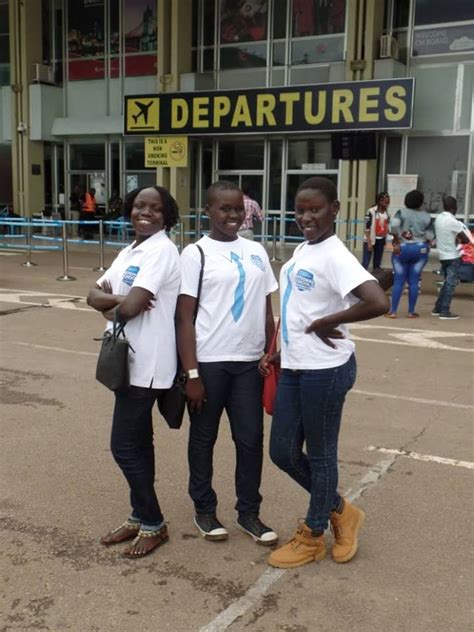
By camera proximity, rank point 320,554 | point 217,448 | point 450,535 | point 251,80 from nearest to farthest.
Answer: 1. point 320,554
2. point 450,535
3. point 217,448
4. point 251,80

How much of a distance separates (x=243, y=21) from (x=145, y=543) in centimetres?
1989

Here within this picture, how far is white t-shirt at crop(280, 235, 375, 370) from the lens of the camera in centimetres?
302

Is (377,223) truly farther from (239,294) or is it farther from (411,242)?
(239,294)

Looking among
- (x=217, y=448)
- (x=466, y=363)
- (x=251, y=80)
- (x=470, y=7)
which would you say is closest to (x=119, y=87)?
(x=251, y=80)

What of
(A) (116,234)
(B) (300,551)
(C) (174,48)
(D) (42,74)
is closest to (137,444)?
(B) (300,551)

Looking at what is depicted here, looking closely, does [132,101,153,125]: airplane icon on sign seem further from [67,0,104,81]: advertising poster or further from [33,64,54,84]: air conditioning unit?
[33,64,54,84]: air conditioning unit

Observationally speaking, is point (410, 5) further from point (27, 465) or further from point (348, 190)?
point (27, 465)

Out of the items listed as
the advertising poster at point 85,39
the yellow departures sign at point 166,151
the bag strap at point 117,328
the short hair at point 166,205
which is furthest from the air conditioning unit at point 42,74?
the bag strap at point 117,328

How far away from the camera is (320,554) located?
11.0ft

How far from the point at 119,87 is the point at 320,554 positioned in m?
21.7

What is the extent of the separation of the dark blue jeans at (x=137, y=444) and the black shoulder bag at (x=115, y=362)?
3.3 inches

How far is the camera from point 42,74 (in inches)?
916

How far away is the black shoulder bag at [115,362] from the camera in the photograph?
3.13 metres

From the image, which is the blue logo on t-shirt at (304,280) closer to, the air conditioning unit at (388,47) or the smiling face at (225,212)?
the smiling face at (225,212)
